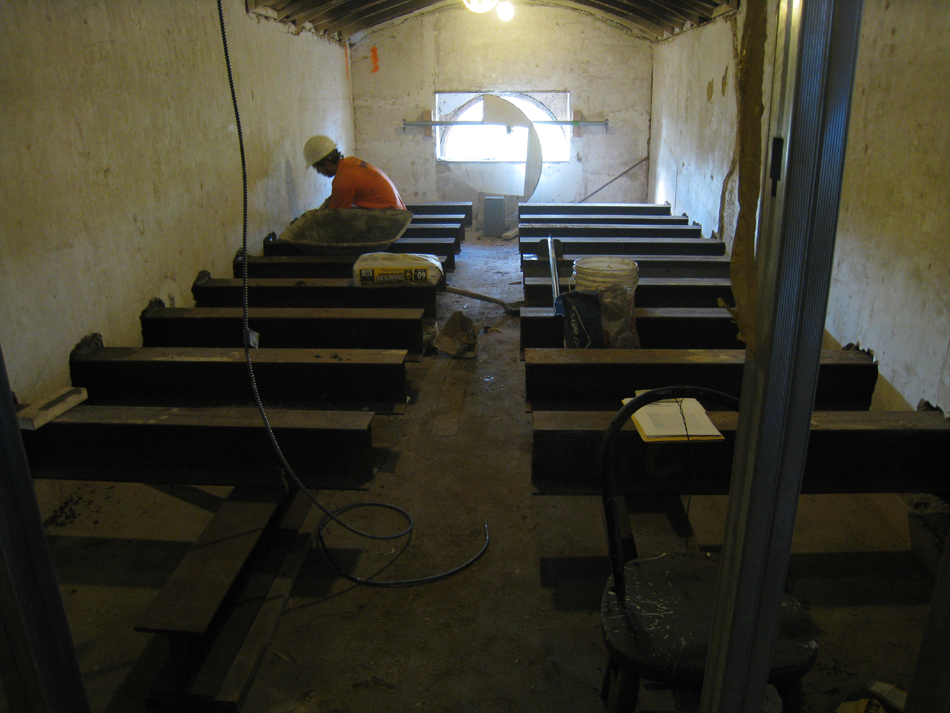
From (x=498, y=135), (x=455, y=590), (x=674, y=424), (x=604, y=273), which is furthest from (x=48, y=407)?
(x=498, y=135)

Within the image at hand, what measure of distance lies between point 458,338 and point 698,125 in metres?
3.41

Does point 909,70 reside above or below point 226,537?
above

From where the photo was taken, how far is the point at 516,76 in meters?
8.21

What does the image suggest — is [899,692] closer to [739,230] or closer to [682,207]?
[739,230]

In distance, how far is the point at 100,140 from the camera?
10.1 ft

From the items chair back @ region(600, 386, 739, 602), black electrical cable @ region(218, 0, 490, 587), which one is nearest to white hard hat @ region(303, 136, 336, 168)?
black electrical cable @ region(218, 0, 490, 587)

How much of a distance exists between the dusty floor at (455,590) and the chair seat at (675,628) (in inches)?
15.1

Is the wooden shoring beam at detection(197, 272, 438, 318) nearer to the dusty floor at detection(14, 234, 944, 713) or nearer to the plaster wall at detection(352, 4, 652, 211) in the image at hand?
the dusty floor at detection(14, 234, 944, 713)

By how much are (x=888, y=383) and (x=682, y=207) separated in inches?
163

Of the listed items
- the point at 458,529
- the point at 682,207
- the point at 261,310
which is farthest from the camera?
the point at 682,207

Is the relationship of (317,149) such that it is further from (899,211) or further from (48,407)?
(899,211)

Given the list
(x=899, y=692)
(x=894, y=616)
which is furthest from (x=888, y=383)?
(x=899, y=692)

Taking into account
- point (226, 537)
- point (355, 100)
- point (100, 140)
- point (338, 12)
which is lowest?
point (226, 537)

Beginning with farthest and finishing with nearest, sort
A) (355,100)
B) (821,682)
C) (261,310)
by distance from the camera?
1. (355,100)
2. (261,310)
3. (821,682)
